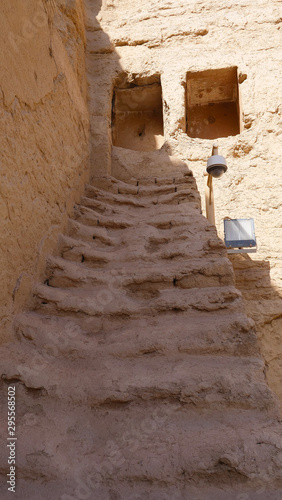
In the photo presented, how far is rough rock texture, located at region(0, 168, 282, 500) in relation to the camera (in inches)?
43.1

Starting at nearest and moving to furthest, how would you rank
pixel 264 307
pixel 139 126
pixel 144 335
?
pixel 144 335
pixel 264 307
pixel 139 126

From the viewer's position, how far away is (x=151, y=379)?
55.7 inches

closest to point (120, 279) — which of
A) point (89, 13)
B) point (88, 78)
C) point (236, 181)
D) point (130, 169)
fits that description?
point (130, 169)

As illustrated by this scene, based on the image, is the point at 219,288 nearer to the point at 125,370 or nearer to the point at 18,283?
the point at 125,370

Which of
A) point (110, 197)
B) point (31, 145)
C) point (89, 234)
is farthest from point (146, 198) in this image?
point (31, 145)

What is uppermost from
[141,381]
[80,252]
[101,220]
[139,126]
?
[139,126]

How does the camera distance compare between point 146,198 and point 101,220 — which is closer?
point 101,220

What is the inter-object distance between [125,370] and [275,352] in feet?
8.53

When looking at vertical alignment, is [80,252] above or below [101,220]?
below

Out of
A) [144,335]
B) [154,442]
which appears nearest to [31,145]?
[144,335]

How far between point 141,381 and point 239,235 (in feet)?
8.48

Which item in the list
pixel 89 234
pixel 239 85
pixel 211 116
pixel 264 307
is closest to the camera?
pixel 89 234

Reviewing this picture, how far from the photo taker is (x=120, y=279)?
80.1 inches

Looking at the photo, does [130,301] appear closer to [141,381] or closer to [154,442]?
[141,381]
